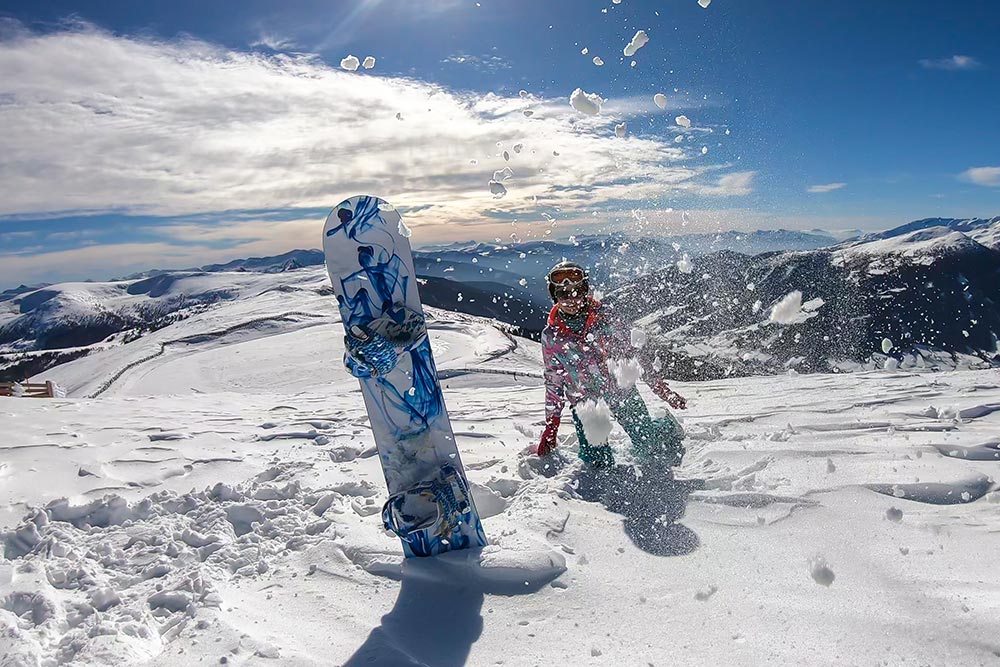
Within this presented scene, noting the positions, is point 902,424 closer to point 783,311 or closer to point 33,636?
point 783,311

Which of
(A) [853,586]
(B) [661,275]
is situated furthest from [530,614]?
(B) [661,275]

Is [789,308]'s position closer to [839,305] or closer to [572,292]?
[572,292]

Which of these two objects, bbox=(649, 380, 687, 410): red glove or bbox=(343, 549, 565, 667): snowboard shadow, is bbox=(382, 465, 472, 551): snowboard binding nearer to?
bbox=(343, 549, 565, 667): snowboard shadow

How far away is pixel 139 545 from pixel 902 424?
19.8 feet

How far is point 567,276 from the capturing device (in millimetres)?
4871

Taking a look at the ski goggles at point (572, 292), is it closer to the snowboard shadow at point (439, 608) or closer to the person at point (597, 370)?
the person at point (597, 370)

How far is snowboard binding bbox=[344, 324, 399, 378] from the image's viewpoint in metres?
3.08

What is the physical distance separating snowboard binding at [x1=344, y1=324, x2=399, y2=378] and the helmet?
2035 mm

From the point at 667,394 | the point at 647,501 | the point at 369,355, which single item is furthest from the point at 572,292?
the point at 369,355

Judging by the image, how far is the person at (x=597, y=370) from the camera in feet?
15.3

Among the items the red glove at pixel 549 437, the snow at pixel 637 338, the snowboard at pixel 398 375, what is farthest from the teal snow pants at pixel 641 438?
the snowboard at pixel 398 375

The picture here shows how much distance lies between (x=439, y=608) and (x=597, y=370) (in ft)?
8.36

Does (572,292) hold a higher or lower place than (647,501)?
higher

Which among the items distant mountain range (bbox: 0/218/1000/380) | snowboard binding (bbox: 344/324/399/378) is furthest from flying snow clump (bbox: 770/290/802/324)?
distant mountain range (bbox: 0/218/1000/380)
